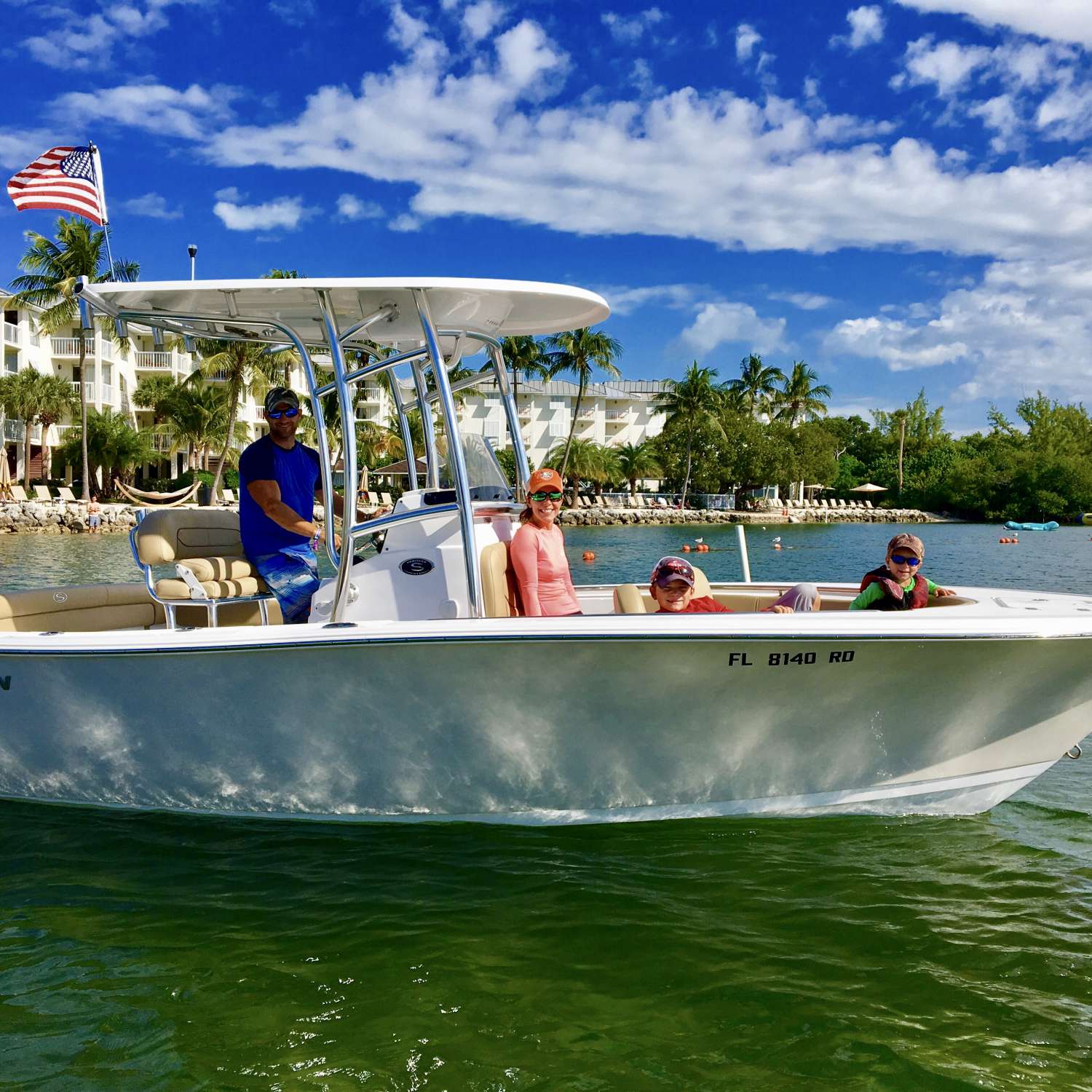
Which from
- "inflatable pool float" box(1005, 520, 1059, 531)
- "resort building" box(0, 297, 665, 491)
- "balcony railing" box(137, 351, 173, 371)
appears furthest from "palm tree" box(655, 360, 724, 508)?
A: "balcony railing" box(137, 351, 173, 371)

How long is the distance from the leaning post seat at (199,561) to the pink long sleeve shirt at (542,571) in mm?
1579

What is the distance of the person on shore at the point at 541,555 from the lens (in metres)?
5.14

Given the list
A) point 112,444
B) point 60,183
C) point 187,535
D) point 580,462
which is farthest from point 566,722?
point 580,462

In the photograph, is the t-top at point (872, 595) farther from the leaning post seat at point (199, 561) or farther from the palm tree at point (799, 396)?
the palm tree at point (799, 396)

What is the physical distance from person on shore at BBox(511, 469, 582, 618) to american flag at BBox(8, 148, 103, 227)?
301 centimetres

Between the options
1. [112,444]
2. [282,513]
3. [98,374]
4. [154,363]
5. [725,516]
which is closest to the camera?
[282,513]

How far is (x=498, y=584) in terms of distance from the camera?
5.20 metres

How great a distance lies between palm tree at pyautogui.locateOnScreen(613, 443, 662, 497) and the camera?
77000mm

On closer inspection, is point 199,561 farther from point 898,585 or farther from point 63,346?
point 63,346

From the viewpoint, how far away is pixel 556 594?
5.32 meters

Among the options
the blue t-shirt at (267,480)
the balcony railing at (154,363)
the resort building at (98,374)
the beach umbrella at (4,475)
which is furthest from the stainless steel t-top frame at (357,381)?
the balcony railing at (154,363)

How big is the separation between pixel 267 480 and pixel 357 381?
747 millimetres

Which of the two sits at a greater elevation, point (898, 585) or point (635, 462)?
point (635, 462)

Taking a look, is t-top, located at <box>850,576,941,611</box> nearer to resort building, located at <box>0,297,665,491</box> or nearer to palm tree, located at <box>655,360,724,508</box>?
resort building, located at <box>0,297,665,491</box>
